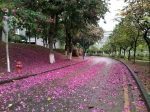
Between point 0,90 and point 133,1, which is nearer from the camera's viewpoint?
point 0,90

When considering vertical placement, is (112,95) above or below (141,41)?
below

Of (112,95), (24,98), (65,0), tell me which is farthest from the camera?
(65,0)

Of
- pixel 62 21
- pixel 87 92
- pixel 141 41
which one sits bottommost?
pixel 87 92

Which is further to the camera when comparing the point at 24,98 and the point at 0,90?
the point at 0,90

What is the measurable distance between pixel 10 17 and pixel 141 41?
812 inches

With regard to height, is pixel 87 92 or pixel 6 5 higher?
pixel 6 5

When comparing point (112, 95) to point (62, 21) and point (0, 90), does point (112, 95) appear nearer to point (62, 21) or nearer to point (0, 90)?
point (0, 90)

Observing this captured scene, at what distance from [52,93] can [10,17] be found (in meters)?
5.67

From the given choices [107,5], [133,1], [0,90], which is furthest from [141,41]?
[0,90]

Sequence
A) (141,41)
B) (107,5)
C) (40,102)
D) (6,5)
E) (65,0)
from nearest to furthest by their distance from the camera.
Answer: (40,102) → (6,5) → (65,0) → (107,5) → (141,41)

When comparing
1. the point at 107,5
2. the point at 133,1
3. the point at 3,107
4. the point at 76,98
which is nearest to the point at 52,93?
the point at 76,98

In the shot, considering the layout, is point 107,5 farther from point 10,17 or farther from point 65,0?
point 10,17

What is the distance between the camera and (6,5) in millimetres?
8938

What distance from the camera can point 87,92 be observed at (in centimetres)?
673
